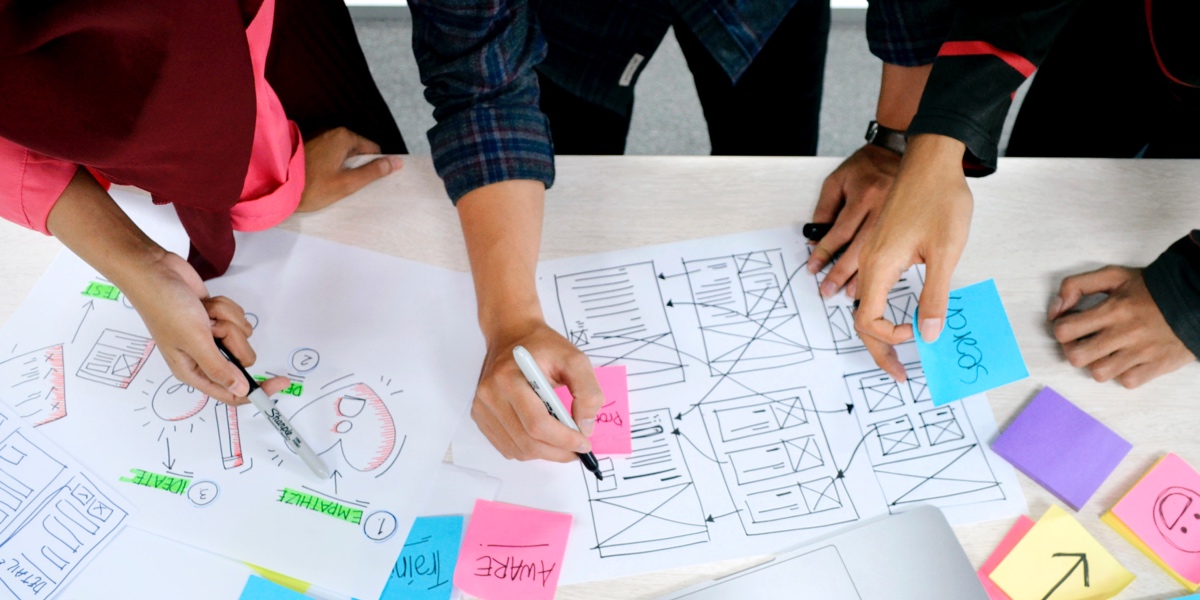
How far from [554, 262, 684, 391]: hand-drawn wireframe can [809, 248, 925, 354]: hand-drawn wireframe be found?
0.17 meters

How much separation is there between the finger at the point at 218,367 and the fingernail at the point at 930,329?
0.64 metres

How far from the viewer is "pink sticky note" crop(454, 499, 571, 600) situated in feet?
2.01

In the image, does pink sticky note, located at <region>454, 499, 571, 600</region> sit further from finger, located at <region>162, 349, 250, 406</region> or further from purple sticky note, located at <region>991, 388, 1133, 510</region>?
purple sticky note, located at <region>991, 388, 1133, 510</region>

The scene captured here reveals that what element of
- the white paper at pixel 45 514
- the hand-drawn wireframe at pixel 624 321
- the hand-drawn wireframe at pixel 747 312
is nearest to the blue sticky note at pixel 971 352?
the hand-drawn wireframe at pixel 747 312

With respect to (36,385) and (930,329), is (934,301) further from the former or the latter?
(36,385)

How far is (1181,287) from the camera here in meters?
0.69

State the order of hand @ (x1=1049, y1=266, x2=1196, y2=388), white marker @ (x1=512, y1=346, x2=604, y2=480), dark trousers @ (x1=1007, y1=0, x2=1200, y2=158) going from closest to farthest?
white marker @ (x1=512, y1=346, x2=604, y2=480) → hand @ (x1=1049, y1=266, x2=1196, y2=388) → dark trousers @ (x1=1007, y1=0, x2=1200, y2=158)

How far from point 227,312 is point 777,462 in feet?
1.83

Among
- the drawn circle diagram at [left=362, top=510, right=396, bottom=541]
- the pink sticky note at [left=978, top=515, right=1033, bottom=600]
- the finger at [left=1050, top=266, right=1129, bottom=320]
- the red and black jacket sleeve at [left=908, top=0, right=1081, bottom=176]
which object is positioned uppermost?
the red and black jacket sleeve at [left=908, top=0, right=1081, bottom=176]

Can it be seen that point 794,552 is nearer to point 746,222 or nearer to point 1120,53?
point 746,222

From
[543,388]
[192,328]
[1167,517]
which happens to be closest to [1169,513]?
[1167,517]

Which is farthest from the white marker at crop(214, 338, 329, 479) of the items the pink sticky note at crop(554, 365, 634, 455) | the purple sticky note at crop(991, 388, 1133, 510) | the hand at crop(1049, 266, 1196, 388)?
the hand at crop(1049, 266, 1196, 388)

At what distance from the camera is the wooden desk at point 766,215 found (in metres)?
0.75

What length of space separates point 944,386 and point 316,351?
0.62 metres
